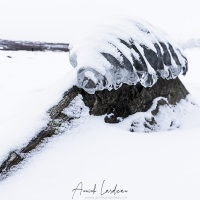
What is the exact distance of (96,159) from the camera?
256 centimetres

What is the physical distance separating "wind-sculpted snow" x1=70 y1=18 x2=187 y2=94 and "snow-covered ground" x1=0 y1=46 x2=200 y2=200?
0.28 meters

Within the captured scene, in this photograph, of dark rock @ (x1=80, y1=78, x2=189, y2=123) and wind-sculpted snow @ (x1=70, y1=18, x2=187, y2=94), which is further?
dark rock @ (x1=80, y1=78, x2=189, y2=123)

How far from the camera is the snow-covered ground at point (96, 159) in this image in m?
2.18

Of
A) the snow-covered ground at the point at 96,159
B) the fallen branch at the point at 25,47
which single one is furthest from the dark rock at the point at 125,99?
the fallen branch at the point at 25,47

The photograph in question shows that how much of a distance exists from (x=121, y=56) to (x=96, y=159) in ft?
3.89

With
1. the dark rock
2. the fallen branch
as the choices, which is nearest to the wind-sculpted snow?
the dark rock

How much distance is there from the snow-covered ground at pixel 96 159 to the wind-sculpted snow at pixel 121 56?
0.28 m

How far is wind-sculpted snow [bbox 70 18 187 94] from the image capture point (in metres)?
3.01

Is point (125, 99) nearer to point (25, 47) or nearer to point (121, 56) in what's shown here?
point (121, 56)

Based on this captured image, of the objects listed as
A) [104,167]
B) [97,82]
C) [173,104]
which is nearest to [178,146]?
[104,167]
